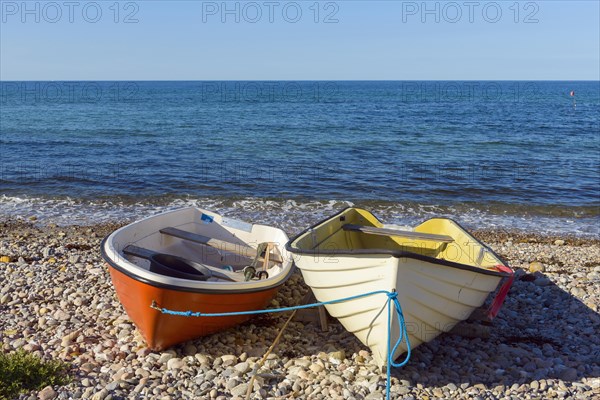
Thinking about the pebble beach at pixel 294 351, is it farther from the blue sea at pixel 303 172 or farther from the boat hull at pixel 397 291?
the blue sea at pixel 303 172

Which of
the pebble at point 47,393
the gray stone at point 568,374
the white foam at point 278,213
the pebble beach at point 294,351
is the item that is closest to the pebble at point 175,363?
the pebble beach at point 294,351

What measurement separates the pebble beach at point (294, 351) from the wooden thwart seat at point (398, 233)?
127cm

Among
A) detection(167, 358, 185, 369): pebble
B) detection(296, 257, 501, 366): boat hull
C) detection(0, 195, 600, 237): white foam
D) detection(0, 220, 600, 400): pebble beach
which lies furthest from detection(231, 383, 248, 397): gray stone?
detection(0, 195, 600, 237): white foam

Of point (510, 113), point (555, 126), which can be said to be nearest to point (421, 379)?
point (555, 126)

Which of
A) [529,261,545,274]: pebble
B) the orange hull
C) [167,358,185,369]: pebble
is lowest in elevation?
[167,358,185,369]: pebble

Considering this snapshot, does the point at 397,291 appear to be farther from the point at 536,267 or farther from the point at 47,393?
the point at 536,267

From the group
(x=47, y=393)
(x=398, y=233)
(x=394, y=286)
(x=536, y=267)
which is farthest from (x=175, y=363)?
(x=536, y=267)

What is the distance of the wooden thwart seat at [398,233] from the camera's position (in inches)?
320

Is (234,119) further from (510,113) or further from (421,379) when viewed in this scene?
(421,379)

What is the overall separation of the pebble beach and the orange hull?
0.23 meters

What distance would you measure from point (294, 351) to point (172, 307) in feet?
5.16

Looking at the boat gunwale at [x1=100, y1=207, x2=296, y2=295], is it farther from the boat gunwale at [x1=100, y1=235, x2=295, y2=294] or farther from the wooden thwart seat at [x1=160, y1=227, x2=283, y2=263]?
the wooden thwart seat at [x1=160, y1=227, x2=283, y2=263]

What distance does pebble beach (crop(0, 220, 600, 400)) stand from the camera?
5.91 m

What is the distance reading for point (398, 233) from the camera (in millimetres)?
8289
